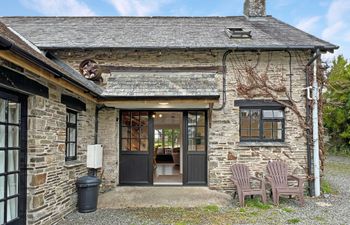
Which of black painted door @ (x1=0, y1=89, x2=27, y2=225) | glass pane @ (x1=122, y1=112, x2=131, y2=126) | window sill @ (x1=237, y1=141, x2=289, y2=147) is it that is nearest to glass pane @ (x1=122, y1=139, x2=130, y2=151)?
glass pane @ (x1=122, y1=112, x2=131, y2=126)

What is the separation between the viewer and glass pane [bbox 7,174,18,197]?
4.54 meters

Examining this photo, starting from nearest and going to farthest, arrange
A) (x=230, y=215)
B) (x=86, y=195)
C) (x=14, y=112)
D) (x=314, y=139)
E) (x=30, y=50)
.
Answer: (x=14, y=112) → (x=30, y=50) → (x=230, y=215) → (x=86, y=195) → (x=314, y=139)

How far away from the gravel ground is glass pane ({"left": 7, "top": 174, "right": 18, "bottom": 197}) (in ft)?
4.87

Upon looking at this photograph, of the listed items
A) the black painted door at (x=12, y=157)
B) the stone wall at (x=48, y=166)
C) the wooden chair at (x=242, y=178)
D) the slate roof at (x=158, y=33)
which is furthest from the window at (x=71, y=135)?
the wooden chair at (x=242, y=178)

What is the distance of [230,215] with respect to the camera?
6.26 meters

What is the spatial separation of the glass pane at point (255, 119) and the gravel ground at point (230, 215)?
2.43 meters

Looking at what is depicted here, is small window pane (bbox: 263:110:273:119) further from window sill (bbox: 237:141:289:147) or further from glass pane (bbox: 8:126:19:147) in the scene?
glass pane (bbox: 8:126:19:147)

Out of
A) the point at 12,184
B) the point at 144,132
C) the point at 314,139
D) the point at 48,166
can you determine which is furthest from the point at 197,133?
the point at 12,184

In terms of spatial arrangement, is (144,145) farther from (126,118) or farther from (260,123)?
(260,123)

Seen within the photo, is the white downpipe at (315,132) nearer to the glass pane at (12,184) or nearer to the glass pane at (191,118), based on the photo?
the glass pane at (191,118)

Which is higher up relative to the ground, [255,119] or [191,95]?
[191,95]

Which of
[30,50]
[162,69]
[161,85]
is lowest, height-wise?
[161,85]

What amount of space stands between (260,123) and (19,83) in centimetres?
675

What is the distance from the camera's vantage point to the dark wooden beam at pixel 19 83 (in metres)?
4.08
